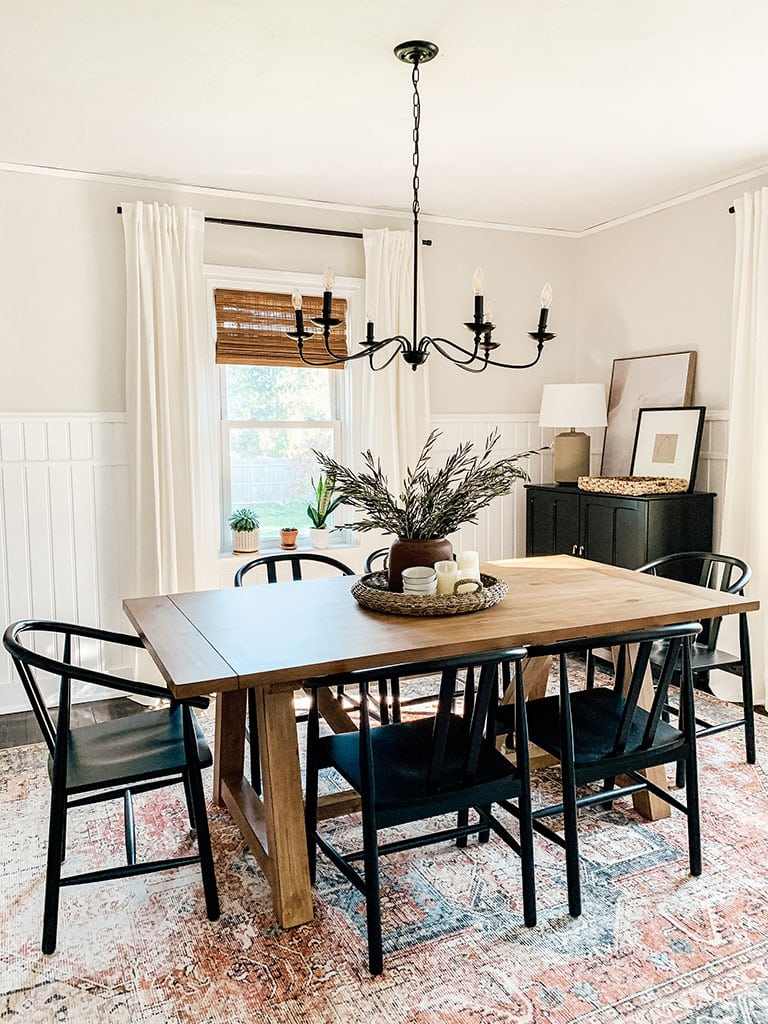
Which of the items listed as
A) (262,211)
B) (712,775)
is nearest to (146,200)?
(262,211)

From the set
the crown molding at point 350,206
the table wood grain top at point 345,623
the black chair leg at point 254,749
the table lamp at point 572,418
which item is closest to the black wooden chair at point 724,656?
the table wood grain top at point 345,623

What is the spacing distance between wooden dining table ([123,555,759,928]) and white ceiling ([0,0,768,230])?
1.80m

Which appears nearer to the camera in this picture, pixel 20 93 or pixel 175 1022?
pixel 175 1022

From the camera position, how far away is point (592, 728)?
2.47 meters

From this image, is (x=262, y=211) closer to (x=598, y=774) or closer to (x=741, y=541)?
(x=741, y=541)

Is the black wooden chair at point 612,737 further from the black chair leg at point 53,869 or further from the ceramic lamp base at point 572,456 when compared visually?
the ceramic lamp base at point 572,456

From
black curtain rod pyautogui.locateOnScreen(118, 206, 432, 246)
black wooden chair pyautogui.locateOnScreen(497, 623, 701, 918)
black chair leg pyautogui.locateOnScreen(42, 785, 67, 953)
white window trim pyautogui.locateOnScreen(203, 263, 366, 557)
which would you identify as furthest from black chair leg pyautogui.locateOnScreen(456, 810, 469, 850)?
black curtain rod pyautogui.locateOnScreen(118, 206, 432, 246)

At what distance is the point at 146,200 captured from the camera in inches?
159

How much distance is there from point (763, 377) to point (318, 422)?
2.31 meters

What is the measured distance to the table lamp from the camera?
15.0ft

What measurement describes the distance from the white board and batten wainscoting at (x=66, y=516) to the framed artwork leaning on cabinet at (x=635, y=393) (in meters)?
0.28

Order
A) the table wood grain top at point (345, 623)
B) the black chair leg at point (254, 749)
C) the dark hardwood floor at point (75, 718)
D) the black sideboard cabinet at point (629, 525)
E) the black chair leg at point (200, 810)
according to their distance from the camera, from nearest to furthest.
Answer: the table wood grain top at point (345, 623) < the black chair leg at point (200, 810) < the black chair leg at point (254, 749) < the dark hardwood floor at point (75, 718) < the black sideboard cabinet at point (629, 525)

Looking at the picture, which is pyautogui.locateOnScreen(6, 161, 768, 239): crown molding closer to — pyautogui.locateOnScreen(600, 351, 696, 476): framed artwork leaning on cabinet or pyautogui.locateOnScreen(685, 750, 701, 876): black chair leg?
pyautogui.locateOnScreen(600, 351, 696, 476): framed artwork leaning on cabinet

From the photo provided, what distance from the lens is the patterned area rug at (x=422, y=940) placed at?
1.90 meters
